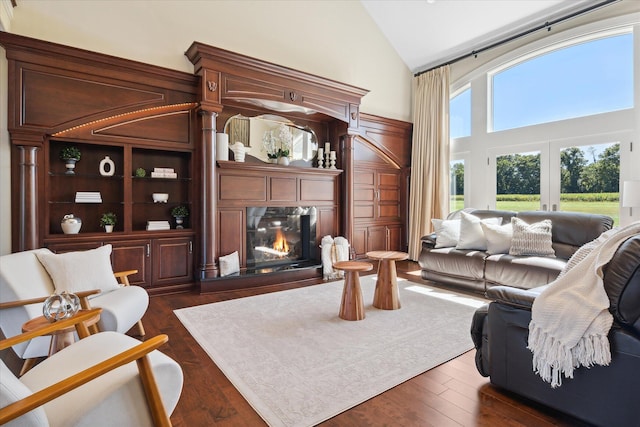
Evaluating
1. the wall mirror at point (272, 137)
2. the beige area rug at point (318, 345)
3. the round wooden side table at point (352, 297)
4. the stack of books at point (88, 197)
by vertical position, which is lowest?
the beige area rug at point (318, 345)

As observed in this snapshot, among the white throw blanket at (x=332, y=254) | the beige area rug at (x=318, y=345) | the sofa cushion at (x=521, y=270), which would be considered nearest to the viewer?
the beige area rug at (x=318, y=345)

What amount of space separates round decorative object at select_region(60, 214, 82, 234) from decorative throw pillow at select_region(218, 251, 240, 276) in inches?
64.3

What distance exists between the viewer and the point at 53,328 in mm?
1725

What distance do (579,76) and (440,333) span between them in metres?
4.41

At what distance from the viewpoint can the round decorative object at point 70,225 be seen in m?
3.76

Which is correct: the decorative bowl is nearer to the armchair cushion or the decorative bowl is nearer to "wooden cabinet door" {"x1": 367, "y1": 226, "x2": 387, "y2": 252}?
the armchair cushion

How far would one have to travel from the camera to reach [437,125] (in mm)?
6250

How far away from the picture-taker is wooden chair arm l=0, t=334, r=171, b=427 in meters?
1.04

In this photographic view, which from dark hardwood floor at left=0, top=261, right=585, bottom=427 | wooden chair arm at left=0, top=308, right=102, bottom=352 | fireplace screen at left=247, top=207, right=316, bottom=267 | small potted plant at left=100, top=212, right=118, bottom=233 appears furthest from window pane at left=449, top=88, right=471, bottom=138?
wooden chair arm at left=0, top=308, right=102, bottom=352

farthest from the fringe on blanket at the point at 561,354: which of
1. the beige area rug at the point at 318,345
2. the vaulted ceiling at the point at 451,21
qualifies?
the vaulted ceiling at the point at 451,21

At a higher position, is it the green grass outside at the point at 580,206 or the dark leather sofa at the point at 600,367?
the green grass outside at the point at 580,206

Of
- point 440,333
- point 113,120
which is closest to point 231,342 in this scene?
point 440,333

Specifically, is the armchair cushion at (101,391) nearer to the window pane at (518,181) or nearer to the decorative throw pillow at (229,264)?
the decorative throw pillow at (229,264)

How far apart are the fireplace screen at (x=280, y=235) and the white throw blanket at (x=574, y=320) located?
152 inches
